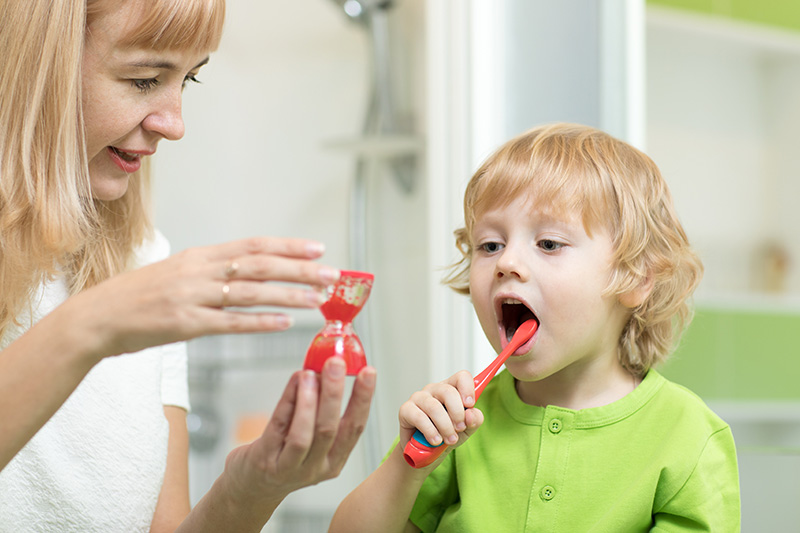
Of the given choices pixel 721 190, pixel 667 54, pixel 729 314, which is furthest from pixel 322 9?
pixel 729 314

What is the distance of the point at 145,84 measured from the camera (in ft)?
2.35

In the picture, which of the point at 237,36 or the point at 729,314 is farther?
the point at 237,36

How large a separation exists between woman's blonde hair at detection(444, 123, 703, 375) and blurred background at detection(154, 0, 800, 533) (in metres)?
0.17

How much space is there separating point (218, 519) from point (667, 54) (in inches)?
40.0

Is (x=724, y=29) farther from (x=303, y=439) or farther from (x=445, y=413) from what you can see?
(x=303, y=439)

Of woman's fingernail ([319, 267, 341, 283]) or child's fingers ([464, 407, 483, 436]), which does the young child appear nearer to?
child's fingers ([464, 407, 483, 436])

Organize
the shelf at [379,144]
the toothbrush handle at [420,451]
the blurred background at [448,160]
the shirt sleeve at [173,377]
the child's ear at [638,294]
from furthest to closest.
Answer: the shelf at [379,144], the blurred background at [448,160], the shirt sleeve at [173,377], the child's ear at [638,294], the toothbrush handle at [420,451]

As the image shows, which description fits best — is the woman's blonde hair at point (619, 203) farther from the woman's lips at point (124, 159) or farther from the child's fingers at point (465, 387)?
the woman's lips at point (124, 159)

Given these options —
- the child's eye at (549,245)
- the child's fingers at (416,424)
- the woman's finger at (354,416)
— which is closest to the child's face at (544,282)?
the child's eye at (549,245)

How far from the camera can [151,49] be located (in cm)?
69


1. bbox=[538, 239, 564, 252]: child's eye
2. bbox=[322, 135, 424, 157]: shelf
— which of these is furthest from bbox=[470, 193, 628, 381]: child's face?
bbox=[322, 135, 424, 157]: shelf

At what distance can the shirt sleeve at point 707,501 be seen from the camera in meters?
0.65

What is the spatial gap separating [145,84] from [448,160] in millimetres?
663

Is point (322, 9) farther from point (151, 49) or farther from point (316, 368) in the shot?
point (316, 368)
